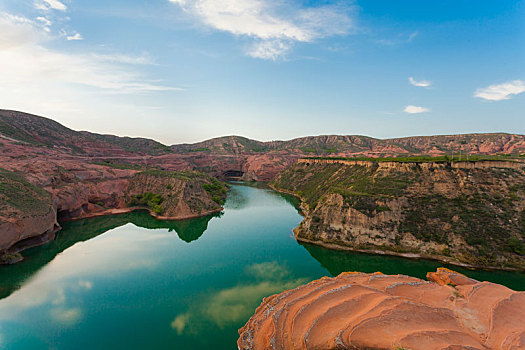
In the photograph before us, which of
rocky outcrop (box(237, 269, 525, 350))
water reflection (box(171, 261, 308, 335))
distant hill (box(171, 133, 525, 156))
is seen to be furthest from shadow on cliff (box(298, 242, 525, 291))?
distant hill (box(171, 133, 525, 156))

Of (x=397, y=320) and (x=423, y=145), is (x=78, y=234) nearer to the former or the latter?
(x=397, y=320)

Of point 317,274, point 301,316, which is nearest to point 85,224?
point 317,274

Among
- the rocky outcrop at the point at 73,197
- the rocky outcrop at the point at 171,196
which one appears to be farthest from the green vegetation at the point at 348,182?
the rocky outcrop at the point at 73,197

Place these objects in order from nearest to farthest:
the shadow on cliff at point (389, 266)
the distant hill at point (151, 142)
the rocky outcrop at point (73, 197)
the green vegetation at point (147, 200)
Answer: the shadow on cliff at point (389, 266)
the rocky outcrop at point (73, 197)
the green vegetation at point (147, 200)
the distant hill at point (151, 142)

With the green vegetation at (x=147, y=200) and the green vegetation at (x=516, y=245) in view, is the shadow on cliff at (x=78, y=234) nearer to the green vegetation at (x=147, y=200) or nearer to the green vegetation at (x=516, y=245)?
the green vegetation at (x=147, y=200)

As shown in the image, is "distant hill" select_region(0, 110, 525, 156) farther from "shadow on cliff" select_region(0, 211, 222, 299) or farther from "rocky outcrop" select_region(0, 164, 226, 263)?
"shadow on cliff" select_region(0, 211, 222, 299)

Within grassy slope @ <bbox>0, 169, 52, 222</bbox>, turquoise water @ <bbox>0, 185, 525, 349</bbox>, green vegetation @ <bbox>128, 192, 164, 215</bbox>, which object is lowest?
→ turquoise water @ <bbox>0, 185, 525, 349</bbox>

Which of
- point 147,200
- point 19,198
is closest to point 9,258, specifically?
point 19,198
